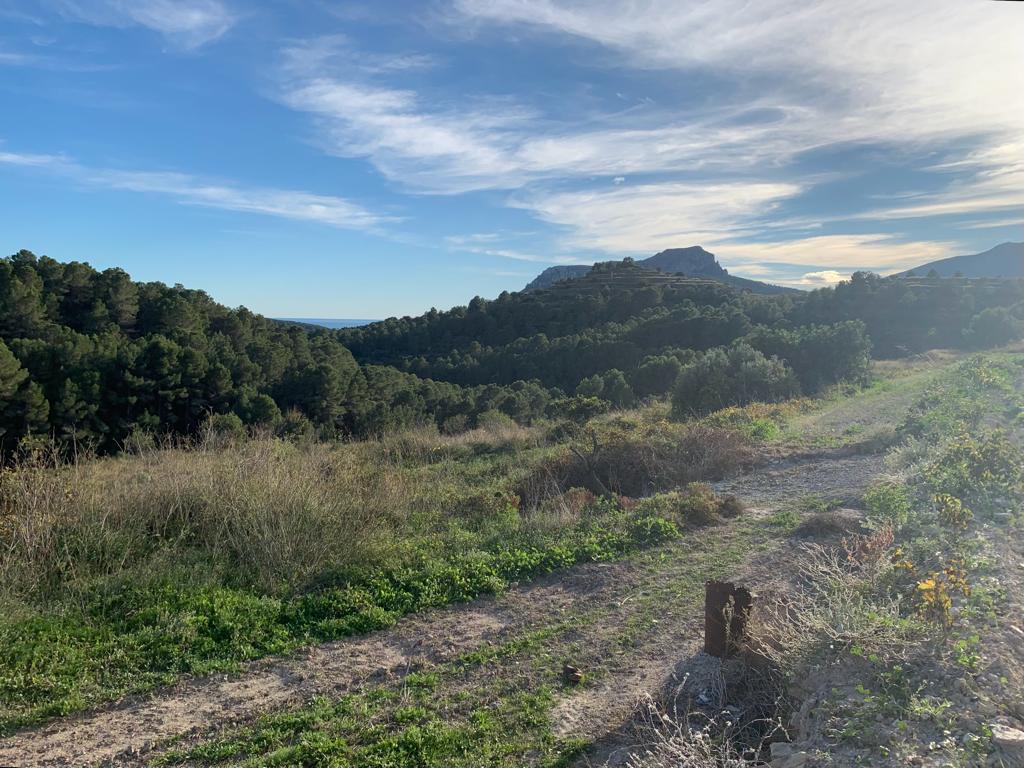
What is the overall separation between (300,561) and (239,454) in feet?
6.26

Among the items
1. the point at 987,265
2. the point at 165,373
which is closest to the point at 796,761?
the point at 165,373

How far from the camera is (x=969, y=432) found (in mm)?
8672

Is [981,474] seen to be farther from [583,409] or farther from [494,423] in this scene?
[494,423]

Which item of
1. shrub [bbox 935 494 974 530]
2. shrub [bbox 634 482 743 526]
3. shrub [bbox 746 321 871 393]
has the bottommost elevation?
shrub [bbox 634 482 743 526]

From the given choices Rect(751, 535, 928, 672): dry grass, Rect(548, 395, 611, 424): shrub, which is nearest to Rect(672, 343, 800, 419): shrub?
Rect(548, 395, 611, 424): shrub

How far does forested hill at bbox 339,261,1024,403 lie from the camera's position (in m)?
27.1

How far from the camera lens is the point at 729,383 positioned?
59.1 ft

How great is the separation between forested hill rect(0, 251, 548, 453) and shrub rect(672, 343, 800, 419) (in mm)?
8807

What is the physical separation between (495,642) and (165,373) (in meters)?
18.0

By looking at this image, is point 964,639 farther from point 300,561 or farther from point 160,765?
point 300,561

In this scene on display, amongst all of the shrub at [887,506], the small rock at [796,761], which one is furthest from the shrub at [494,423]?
the small rock at [796,761]

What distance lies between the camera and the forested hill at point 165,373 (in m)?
16.9

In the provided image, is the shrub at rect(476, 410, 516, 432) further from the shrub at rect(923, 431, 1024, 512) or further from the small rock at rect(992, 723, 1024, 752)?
the small rock at rect(992, 723, 1024, 752)

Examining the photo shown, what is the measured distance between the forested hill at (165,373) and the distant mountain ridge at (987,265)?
4802 cm
